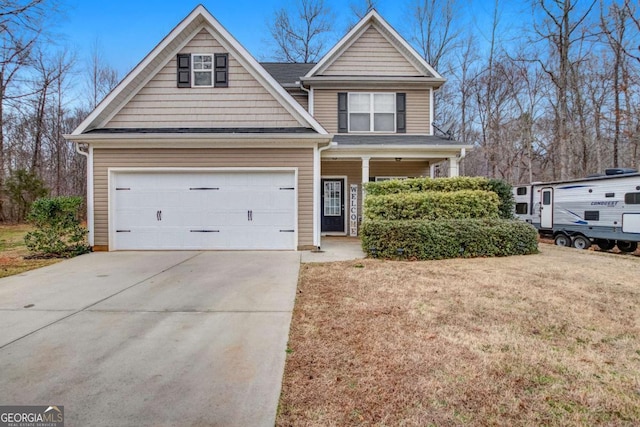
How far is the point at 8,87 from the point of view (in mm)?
16672

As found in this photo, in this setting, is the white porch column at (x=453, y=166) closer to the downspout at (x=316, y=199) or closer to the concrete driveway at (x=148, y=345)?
the downspout at (x=316, y=199)

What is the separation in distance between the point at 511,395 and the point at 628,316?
9.74 ft

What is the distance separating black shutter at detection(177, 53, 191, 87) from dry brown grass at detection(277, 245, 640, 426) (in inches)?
268

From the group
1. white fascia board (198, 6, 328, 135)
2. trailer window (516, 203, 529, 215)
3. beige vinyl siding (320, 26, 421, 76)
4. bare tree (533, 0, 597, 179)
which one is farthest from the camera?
bare tree (533, 0, 597, 179)

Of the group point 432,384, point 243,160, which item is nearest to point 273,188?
point 243,160

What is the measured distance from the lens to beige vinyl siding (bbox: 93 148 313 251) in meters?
9.04

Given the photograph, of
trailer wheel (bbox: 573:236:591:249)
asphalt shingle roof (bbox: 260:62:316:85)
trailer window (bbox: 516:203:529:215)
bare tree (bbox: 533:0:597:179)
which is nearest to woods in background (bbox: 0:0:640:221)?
bare tree (bbox: 533:0:597:179)

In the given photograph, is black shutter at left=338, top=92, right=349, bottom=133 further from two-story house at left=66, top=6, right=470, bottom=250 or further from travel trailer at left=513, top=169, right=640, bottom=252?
travel trailer at left=513, top=169, right=640, bottom=252

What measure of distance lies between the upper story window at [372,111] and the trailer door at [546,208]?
263 inches

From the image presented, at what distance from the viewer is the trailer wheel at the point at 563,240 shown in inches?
503

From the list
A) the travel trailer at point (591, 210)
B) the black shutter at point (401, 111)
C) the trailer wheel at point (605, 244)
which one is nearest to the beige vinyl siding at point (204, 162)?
the black shutter at point (401, 111)

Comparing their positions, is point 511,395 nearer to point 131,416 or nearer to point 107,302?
point 131,416

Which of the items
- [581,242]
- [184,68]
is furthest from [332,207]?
[581,242]

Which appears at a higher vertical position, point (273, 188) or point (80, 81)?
point (80, 81)
